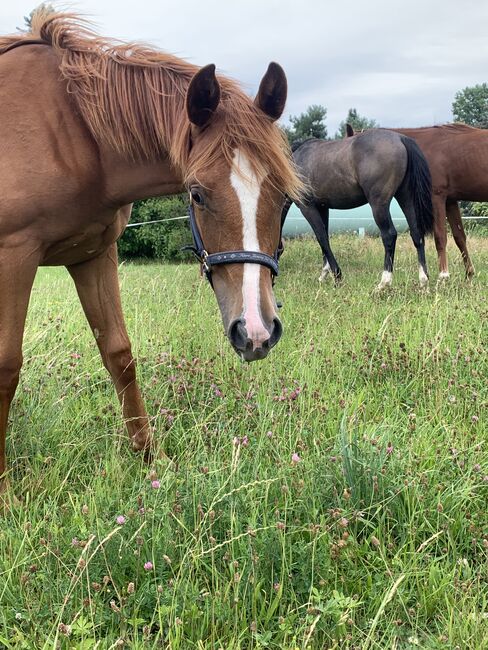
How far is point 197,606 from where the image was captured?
→ 1.51 m

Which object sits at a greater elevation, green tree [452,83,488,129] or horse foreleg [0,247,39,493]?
green tree [452,83,488,129]

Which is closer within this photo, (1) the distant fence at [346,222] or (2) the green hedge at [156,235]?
(2) the green hedge at [156,235]

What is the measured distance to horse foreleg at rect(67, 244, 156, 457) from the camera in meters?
2.70

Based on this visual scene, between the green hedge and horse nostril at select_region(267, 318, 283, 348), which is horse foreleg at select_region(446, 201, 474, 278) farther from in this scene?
the green hedge

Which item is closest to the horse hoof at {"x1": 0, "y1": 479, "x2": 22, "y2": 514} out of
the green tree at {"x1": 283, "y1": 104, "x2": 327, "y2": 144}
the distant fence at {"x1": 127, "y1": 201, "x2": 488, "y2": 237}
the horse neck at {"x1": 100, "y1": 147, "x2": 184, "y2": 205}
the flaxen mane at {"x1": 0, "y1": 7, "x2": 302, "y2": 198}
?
the horse neck at {"x1": 100, "y1": 147, "x2": 184, "y2": 205}

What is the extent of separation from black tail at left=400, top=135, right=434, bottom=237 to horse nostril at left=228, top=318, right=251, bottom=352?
594 cm

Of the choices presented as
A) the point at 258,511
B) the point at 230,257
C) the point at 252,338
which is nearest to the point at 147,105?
the point at 230,257

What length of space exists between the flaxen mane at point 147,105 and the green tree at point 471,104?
41.6 m

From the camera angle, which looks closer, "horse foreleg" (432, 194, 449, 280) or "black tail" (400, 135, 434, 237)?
"black tail" (400, 135, 434, 237)

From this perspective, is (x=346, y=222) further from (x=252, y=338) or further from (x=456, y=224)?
(x=252, y=338)

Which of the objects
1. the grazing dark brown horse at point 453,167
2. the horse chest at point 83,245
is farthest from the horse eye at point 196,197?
the grazing dark brown horse at point 453,167

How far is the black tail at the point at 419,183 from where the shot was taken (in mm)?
6984

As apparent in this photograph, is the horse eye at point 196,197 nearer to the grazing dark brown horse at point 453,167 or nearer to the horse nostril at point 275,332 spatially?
the horse nostril at point 275,332

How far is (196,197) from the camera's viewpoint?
2008mm
